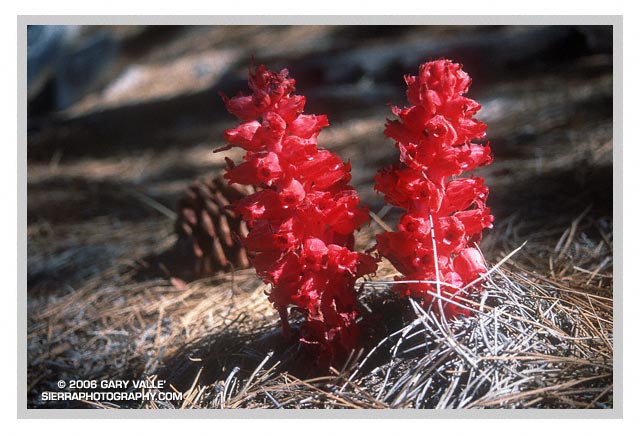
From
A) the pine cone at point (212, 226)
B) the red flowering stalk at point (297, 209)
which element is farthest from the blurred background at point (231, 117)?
the red flowering stalk at point (297, 209)

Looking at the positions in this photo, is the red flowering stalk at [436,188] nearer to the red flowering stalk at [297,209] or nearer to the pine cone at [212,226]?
the red flowering stalk at [297,209]

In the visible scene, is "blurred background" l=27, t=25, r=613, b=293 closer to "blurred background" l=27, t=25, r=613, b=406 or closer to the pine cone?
"blurred background" l=27, t=25, r=613, b=406

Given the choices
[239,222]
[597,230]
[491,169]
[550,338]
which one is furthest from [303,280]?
[491,169]

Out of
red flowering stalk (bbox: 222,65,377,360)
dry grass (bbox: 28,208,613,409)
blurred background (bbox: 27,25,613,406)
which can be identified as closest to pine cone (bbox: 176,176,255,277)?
blurred background (bbox: 27,25,613,406)

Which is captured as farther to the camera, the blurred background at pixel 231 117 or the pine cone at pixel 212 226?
the blurred background at pixel 231 117

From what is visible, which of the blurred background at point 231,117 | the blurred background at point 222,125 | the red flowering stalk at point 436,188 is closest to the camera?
the red flowering stalk at point 436,188

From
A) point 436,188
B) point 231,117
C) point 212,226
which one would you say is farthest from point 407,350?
point 231,117
